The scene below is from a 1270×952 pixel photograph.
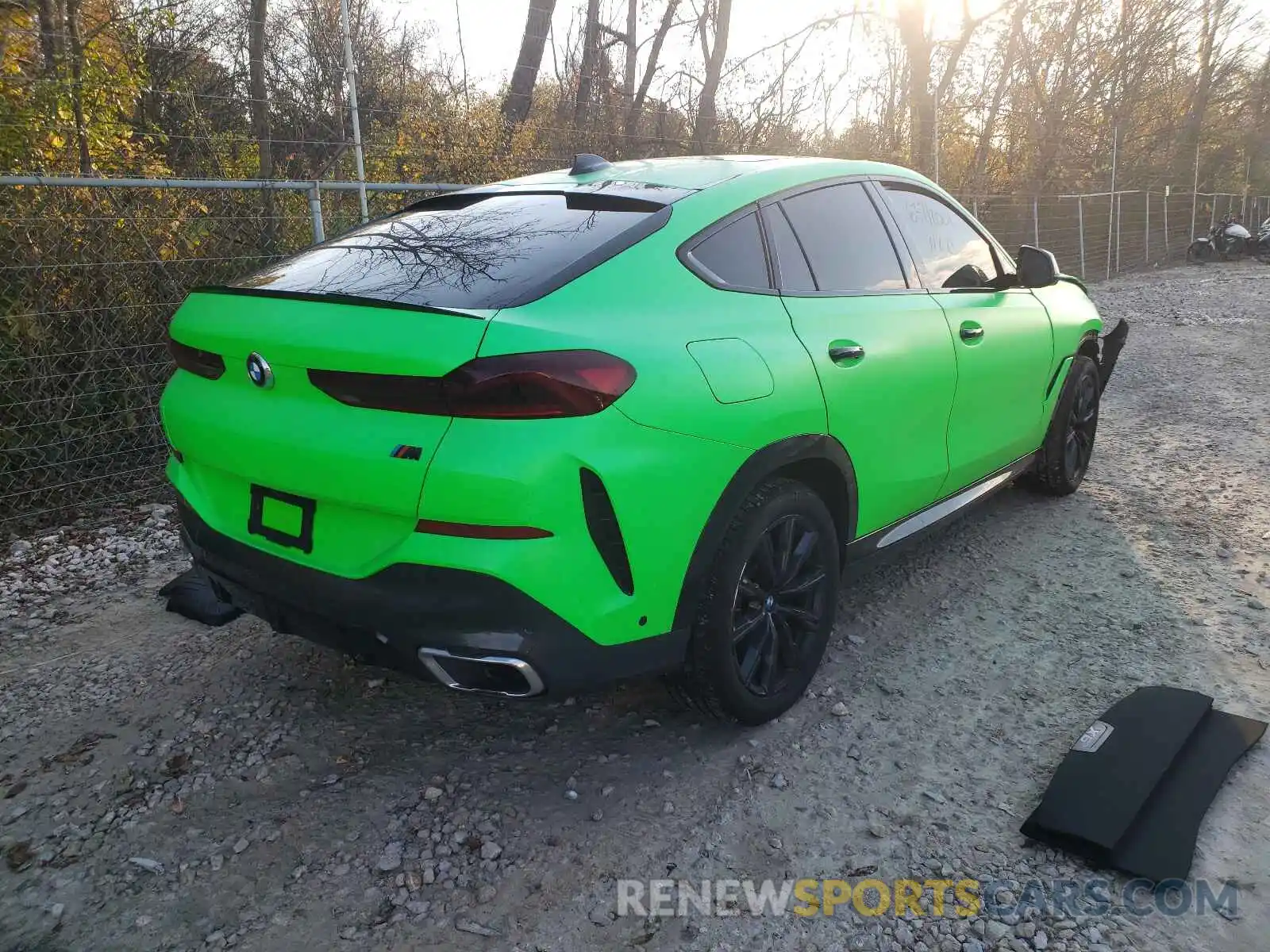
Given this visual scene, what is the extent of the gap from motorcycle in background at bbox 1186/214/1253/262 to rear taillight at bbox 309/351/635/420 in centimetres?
2493

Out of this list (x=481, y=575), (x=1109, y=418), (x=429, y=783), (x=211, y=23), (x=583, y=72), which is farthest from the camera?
(x=583, y=72)

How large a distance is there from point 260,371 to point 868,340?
6.29ft

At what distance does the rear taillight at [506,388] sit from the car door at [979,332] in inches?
76.9

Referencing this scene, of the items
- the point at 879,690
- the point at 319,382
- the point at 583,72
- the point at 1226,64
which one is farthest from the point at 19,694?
the point at 1226,64

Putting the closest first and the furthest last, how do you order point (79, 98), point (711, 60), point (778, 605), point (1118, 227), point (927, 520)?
point (778, 605) → point (927, 520) → point (79, 98) → point (711, 60) → point (1118, 227)

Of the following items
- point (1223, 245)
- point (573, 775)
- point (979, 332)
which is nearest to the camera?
point (573, 775)

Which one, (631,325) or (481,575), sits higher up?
(631,325)

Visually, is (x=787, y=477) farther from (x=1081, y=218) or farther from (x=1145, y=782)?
(x=1081, y=218)

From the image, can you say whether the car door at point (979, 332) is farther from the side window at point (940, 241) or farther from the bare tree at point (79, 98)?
the bare tree at point (79, 98)

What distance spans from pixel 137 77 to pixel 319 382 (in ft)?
20.8

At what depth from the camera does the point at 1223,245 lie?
72.9 feet

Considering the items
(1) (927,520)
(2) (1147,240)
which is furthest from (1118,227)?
(1) (927,520)

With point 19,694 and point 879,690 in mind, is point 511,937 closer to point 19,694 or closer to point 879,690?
point 879,690

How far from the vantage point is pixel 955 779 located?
2.68 m
